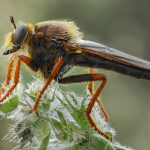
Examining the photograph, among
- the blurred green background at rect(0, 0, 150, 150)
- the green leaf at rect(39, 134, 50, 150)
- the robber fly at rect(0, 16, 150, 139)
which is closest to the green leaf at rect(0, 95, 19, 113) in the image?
the green leaf at rect(39, 134, 50, 150)

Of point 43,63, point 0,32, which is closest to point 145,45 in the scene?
point 0,32

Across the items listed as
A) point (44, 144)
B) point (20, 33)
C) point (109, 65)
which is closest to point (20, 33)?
point (20, 33)

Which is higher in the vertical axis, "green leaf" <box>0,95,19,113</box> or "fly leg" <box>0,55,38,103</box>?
"fly leg" <box>0,55,38,103</box>

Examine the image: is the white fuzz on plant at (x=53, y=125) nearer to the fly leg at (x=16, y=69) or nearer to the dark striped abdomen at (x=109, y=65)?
the fly leg at (x=16, y=69)

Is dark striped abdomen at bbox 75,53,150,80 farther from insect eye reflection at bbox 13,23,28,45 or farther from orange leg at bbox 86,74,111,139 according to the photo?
insect eye reflection at bbox 13,23,28,45

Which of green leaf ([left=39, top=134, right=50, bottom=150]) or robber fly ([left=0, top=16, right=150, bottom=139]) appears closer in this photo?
green leaf ([left=39, top=134, right=50, bottom=150])

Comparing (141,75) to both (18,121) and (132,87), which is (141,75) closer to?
(18,121)

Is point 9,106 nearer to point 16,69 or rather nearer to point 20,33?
point 16,69

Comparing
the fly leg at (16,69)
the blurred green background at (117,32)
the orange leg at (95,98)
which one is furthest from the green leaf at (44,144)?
the blurred green background at (117,32)

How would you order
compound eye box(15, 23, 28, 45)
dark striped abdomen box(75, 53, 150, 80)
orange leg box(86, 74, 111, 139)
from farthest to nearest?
dark striped abdomen box(75, 53, 150, 80) → compound eye box(15, 23, 28, 45) → orange leg box(86, 74, 111, 139)
